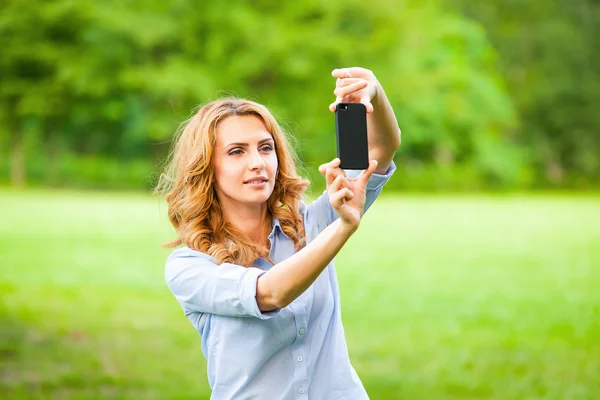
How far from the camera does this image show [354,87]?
6.60 ft

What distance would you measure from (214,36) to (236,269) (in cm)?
2817

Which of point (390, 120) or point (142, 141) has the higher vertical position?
point (390, 120)

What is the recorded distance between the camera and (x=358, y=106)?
199cm

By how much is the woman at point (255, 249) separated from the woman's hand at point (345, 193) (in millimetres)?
88

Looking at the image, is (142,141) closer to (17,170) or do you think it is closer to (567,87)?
(17,170)

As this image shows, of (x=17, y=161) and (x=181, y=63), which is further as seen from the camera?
(x=17, y=161)

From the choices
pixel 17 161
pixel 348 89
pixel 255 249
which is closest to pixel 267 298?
pixel 255 249

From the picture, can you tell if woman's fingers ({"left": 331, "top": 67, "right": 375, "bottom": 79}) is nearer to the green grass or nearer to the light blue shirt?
the light blue shirt

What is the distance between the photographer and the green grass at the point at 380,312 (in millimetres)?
6340

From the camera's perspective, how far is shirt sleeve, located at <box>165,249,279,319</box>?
197cm

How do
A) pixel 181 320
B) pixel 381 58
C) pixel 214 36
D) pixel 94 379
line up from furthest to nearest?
pixel 381 58 → pixel 214 36 → pixel 181 320 → pixel 94 379

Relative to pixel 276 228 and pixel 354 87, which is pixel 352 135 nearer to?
pixel 354 87

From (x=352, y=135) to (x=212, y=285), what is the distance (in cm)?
47

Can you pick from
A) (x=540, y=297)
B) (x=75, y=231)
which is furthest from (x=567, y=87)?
(x=540, y=297)
